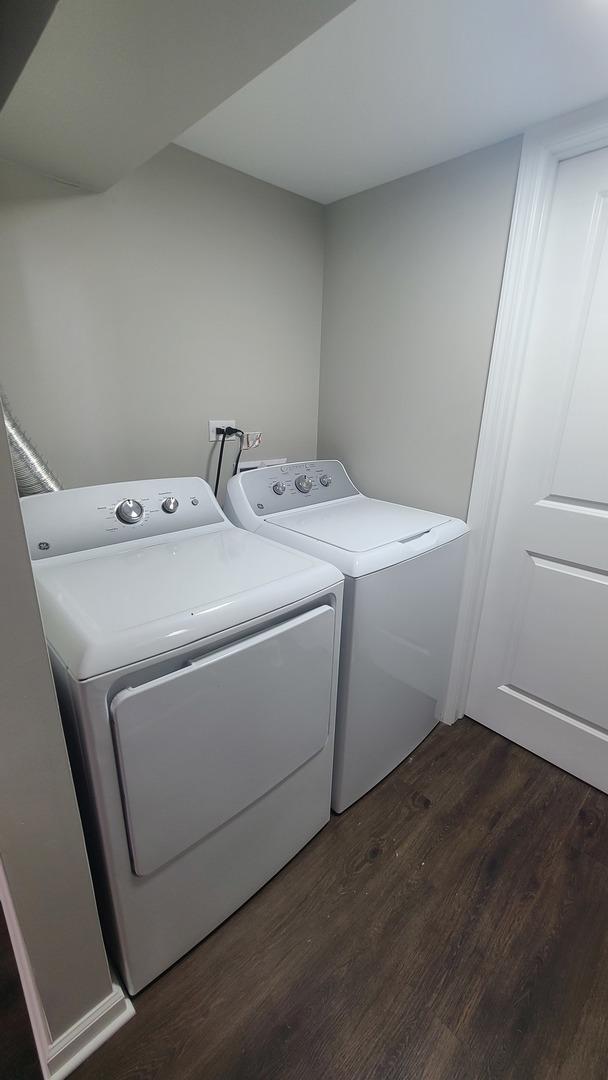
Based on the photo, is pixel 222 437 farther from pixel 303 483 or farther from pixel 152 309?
pixel 152 309

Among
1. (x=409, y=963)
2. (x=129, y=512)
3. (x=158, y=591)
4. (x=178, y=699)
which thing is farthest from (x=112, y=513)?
(x=409, y=963)

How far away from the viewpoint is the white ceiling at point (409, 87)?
94 cm

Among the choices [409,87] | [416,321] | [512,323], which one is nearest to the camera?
[409,87]

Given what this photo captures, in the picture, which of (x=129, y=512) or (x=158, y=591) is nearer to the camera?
(x=158, y=591)

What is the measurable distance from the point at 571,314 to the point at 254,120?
1113mm

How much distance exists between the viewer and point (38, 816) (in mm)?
783

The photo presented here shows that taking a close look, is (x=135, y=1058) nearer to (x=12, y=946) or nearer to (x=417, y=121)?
(x=12, y=946)

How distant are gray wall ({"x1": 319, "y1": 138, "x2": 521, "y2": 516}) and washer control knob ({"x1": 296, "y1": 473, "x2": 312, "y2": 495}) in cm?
32

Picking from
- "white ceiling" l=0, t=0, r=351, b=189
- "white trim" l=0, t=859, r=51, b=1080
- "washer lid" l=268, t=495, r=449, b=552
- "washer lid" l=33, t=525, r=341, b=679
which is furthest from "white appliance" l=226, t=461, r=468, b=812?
"white ceiling" l=0, t=0, r=351, b=189

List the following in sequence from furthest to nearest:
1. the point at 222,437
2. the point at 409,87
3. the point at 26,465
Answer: the point at 222,437 → the point at 26,465 → the point at 409,87

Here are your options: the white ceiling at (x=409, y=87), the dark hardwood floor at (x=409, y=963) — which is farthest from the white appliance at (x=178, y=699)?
the white ceiling at (x=409, y=87)

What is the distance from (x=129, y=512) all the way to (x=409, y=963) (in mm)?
1421

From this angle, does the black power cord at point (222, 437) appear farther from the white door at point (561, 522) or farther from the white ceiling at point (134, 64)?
the white door at point (561, 522)

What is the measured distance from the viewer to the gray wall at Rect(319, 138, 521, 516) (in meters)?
1.50
